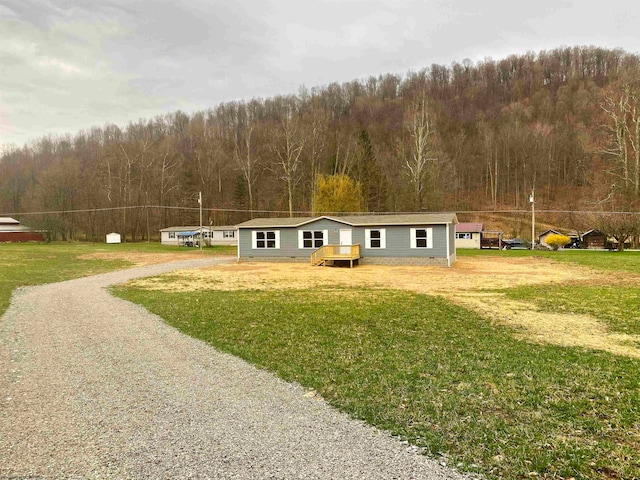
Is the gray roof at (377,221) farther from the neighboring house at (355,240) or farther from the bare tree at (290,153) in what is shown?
the bare tree at (290,153)

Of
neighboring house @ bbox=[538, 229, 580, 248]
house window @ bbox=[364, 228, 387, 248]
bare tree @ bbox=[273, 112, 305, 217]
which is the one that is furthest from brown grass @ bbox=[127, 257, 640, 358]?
bare tree @ bbox=[273, 112, 305, 217]

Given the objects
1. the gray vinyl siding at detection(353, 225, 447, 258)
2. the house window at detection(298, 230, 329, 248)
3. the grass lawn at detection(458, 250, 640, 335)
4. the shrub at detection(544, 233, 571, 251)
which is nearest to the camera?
the grass lawn at detection(458, 250, 640, 335)

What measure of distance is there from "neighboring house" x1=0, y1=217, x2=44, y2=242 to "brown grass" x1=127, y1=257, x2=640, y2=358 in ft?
151

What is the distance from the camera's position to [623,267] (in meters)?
20.3

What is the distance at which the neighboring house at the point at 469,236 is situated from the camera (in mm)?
40125

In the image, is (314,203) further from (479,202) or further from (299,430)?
(299,430)

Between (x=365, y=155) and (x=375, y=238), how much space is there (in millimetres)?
25015

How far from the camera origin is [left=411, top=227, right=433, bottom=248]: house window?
78.6 feet

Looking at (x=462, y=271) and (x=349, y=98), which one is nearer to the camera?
(x=462, y=271)

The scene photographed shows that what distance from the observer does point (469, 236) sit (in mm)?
40688

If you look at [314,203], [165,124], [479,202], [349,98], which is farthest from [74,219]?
[479,202]

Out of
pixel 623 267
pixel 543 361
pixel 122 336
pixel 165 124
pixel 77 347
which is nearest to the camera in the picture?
pixel 543 361

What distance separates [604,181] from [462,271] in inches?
1130

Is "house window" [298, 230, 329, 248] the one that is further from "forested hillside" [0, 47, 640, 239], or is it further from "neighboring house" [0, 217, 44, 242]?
"neighboring house" [0, 217, 44, 242]
